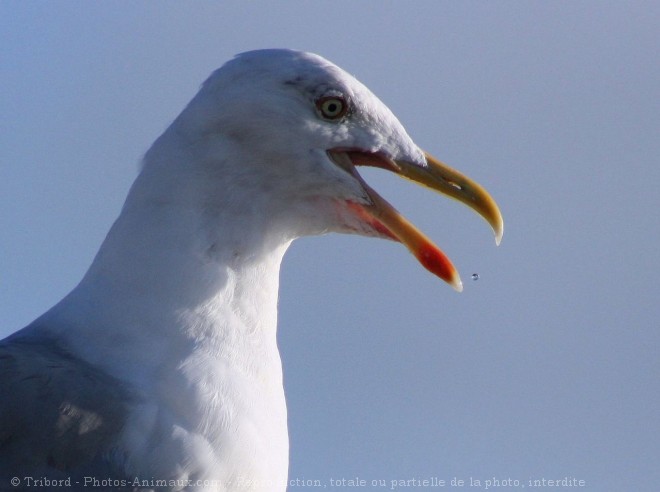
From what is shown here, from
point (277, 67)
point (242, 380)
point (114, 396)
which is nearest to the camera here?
point (114, 396)

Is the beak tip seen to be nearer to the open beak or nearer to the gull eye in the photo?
the open beak

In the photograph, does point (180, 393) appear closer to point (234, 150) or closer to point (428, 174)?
point (234, 150)

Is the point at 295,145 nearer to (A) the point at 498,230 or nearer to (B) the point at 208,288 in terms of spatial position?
(B) the point at 208,288

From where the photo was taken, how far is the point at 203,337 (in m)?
4.90

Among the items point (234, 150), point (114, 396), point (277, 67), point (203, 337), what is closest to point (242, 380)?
point (203, 337)

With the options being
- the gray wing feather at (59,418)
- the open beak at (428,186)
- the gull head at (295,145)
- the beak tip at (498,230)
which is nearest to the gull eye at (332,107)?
the gull head at (295,145)

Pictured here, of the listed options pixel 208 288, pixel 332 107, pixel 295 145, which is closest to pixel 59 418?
pixel 208 288

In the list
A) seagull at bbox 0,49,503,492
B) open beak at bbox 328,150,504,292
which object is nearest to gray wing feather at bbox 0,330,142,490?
seagull at bbox 0,49,503,492

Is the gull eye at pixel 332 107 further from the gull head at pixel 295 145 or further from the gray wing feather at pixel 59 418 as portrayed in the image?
the gray wing feather at pixel 59 418

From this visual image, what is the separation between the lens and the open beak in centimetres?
525

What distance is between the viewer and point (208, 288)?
16.4ft

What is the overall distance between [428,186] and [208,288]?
103 centimetres

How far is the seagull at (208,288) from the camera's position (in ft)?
15.0

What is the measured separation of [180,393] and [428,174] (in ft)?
4.60
